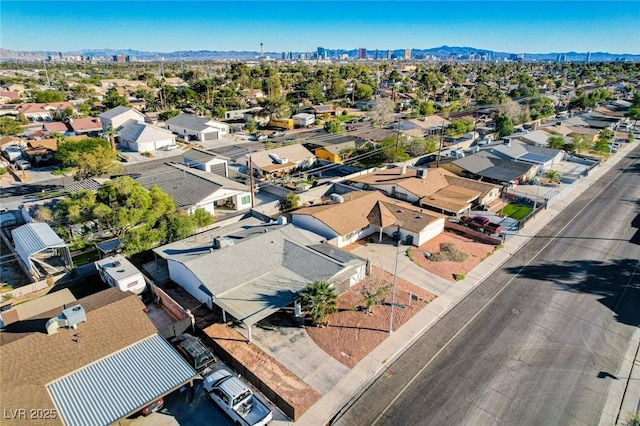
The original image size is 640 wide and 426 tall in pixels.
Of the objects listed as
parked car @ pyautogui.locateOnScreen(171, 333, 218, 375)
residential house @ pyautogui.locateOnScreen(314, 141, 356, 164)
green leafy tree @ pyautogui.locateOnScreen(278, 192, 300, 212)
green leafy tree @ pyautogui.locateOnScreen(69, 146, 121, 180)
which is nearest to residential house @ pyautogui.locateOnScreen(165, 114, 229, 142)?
residential house @ pyautogui.locateOnScreen(314, 141, 356, 164)

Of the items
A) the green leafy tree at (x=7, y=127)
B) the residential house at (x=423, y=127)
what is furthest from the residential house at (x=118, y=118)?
the residential house at (x=423, y=127)

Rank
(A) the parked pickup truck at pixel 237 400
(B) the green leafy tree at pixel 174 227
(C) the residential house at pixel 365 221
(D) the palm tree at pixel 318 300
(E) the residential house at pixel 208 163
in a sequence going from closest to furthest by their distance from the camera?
(A) the parked pickup truck at pixel 237 400
(D) the palm tree at pixel 318 300
(B) the green leafy tree at pixel 174 227
(C) the residential house at pixel 365 221
(E) the residential house at pixel 208 163

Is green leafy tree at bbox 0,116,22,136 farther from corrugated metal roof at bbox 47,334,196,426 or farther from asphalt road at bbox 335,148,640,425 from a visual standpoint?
asphalt road at bbox 335,148,640,425

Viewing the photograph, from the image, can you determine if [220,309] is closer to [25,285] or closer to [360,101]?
[25,285]

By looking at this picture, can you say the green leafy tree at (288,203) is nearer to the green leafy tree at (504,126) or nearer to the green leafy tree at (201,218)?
the green leafy tree at (201,218)

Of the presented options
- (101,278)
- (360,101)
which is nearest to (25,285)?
(101,278)

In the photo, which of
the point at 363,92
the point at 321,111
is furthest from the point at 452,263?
the point at 363,92

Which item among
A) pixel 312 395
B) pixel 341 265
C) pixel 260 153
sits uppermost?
pixel 260 153
